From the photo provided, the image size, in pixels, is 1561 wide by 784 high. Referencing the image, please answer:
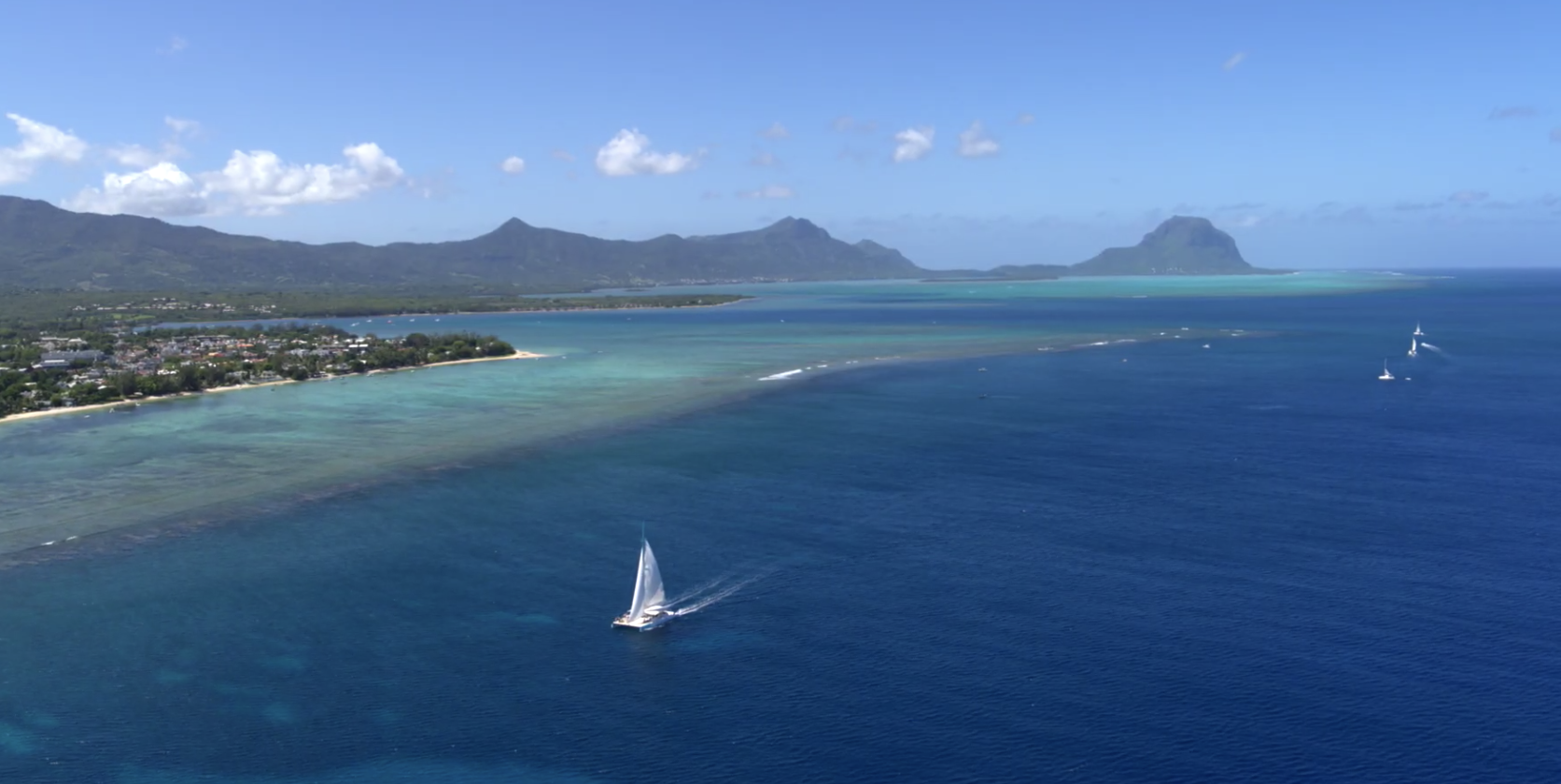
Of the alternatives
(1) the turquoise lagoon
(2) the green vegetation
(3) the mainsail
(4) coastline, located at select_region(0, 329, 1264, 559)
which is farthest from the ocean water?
(2) the green vegetation

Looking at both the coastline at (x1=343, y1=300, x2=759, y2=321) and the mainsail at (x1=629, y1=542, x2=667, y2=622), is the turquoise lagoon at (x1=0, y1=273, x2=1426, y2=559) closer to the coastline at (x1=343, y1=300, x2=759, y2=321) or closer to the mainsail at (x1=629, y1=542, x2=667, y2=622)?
the mainsail at (x1=629, y1=542, x2=667, y2=622)

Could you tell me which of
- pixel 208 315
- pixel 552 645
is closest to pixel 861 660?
pixel 552 645

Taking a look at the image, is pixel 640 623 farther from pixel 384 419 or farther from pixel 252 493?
pixel 384 419

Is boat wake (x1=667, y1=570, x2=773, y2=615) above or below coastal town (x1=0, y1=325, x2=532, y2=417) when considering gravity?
below

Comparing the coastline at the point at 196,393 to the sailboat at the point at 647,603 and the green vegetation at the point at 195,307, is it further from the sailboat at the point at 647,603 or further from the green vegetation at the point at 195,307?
the green vegetation at the point at 195,307

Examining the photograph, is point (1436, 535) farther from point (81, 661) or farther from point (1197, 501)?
point (81, 661)

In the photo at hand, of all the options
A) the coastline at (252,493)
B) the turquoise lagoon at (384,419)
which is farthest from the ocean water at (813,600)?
the turquoise lagoon at (384,419)
